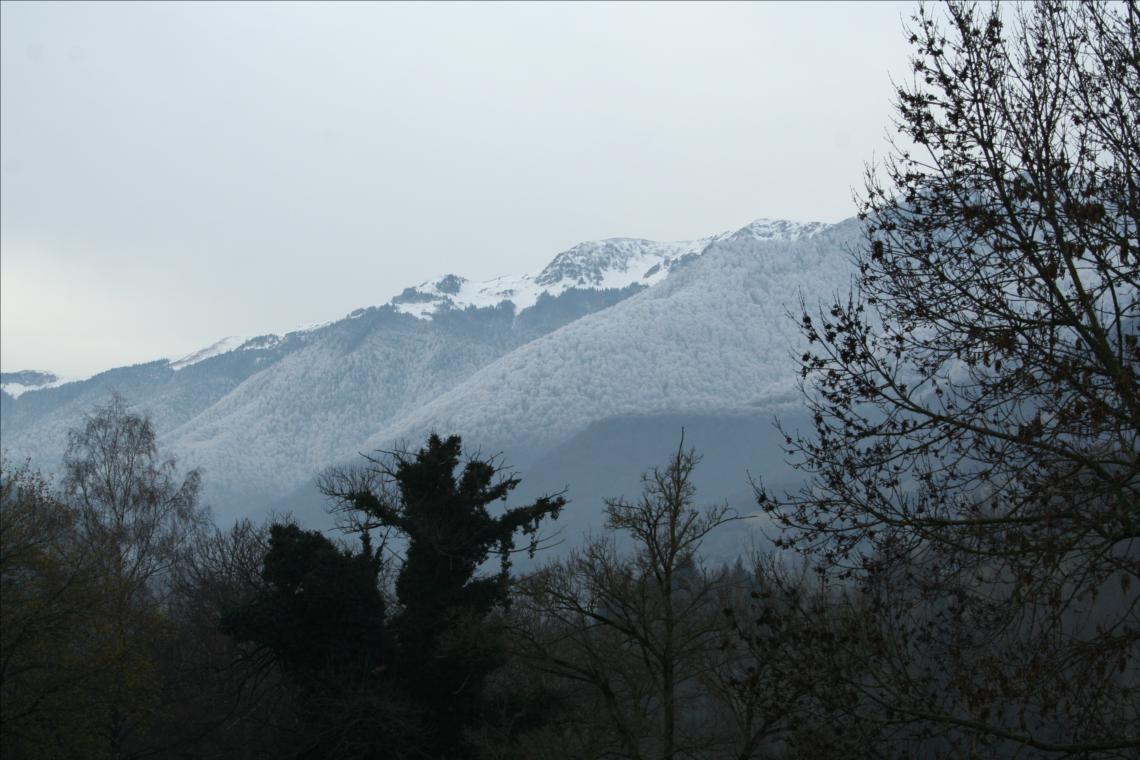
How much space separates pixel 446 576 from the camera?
24.5 m

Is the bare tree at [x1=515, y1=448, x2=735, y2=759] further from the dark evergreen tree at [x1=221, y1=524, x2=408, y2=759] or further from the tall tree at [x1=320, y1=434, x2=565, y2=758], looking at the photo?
the dark evergreen tree at [x1=221, y1=524, x2=408, y2=759]

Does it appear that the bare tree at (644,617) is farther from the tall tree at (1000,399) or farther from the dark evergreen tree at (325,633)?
the tall tree at (1000,399)

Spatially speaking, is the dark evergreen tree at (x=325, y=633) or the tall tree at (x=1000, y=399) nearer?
the tall tree at (x=1000, y=399)

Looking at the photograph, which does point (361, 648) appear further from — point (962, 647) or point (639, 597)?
point (962, 647)

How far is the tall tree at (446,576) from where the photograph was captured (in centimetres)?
2330

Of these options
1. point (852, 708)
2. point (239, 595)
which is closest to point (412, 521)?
point (239, 595)

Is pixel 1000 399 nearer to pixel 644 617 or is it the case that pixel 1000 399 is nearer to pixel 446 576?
pixel 644 617

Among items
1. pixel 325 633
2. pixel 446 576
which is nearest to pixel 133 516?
pixel 325 633

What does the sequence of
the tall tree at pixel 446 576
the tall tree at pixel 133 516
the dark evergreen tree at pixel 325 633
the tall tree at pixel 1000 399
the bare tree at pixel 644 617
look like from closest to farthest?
the tall tree at pixel 1000 399
the bare tree at pixel 644 617
the dark evergreen tree at pixel 325 633
the tall tree at pixel 446 576
the tall tree at pixel 133 516

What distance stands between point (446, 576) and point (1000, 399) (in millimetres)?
17824

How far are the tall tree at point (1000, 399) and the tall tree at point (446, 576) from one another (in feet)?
46.2

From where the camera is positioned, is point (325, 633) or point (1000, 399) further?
point (325, 633)

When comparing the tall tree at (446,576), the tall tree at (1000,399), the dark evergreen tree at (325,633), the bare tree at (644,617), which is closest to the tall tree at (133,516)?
the dark evergreen tree at (325,633)

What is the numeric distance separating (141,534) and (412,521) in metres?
23.3
